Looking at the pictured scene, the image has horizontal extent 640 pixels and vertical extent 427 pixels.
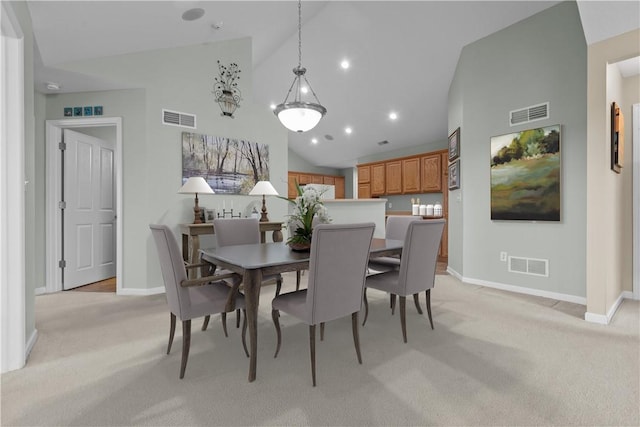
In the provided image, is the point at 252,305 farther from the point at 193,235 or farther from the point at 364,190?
the point at 364,190

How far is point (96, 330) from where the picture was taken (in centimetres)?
266

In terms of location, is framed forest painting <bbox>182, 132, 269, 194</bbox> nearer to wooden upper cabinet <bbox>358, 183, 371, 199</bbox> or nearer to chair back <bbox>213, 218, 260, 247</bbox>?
chair back <bbox>213, 218, 260, 247</bbox>

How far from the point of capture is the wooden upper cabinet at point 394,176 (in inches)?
290

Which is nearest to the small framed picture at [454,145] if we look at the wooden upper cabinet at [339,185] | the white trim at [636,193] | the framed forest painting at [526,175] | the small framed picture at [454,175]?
the small framed picture at [454,175]

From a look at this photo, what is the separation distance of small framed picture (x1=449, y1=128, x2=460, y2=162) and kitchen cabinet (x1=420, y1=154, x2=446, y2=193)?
61.2 inches

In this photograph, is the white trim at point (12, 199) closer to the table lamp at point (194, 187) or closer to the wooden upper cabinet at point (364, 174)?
the table lamp at point (194, 187)

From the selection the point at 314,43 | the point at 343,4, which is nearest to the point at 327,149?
the point at 314,43

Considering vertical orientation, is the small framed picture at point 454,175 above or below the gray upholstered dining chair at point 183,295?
above

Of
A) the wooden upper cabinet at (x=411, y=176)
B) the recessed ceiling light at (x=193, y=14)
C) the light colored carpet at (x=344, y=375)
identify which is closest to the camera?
the light colored carpet at (x=344, y=375)

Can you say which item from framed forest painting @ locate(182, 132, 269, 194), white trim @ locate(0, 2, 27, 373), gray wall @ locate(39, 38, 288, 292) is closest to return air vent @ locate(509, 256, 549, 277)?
framed forest painting @ locate(182, 132, 269, 194)

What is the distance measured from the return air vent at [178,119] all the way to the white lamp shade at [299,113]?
5.91 feet

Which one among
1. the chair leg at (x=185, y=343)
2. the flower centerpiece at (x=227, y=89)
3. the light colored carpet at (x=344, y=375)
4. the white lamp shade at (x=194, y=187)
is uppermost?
the flower centerpiece at (x=227, y=89)

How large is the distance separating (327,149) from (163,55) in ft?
17.2

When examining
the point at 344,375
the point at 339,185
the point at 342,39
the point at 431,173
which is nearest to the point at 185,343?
the point at 344,375
